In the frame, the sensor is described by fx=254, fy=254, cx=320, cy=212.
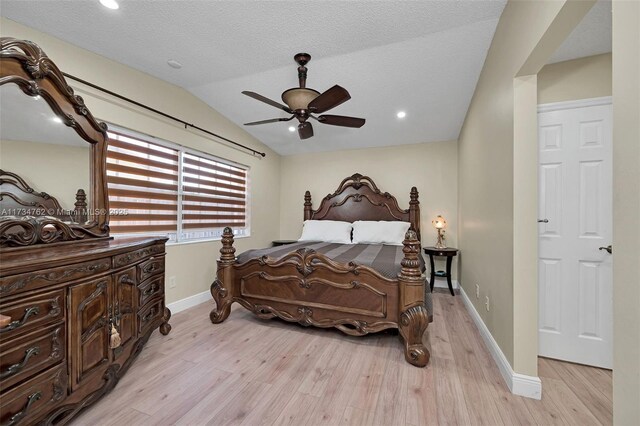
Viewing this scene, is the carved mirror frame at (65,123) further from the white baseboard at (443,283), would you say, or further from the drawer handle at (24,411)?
the white baseboard at (443,283)

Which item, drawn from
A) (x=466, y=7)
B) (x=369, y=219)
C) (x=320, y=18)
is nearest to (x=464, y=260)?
(x=369, y=219)

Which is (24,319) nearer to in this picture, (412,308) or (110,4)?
(110,4)

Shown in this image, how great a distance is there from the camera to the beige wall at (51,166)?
156 centimetres

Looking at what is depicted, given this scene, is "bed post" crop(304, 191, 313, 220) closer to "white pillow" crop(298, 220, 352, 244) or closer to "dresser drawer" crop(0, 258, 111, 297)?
"white pillow" crop(298, 220, 352, 244)

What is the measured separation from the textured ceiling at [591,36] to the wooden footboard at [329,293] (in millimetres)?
1735

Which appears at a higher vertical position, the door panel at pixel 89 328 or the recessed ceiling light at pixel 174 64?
the recessed ceiling light at pixel 174 64

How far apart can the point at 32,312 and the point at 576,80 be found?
3680 mm

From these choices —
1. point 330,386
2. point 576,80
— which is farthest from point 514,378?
point 576,80

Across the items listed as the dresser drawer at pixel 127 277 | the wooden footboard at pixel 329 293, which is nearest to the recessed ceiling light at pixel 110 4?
the dresser drawer at pixel 127 277

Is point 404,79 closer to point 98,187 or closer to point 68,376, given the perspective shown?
point 98,187

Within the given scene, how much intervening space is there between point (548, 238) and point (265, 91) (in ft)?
10.1

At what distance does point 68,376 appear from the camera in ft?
4.29

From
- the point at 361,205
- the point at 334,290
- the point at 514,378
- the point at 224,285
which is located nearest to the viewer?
the point at 514,378

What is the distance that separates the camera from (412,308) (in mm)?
2006
